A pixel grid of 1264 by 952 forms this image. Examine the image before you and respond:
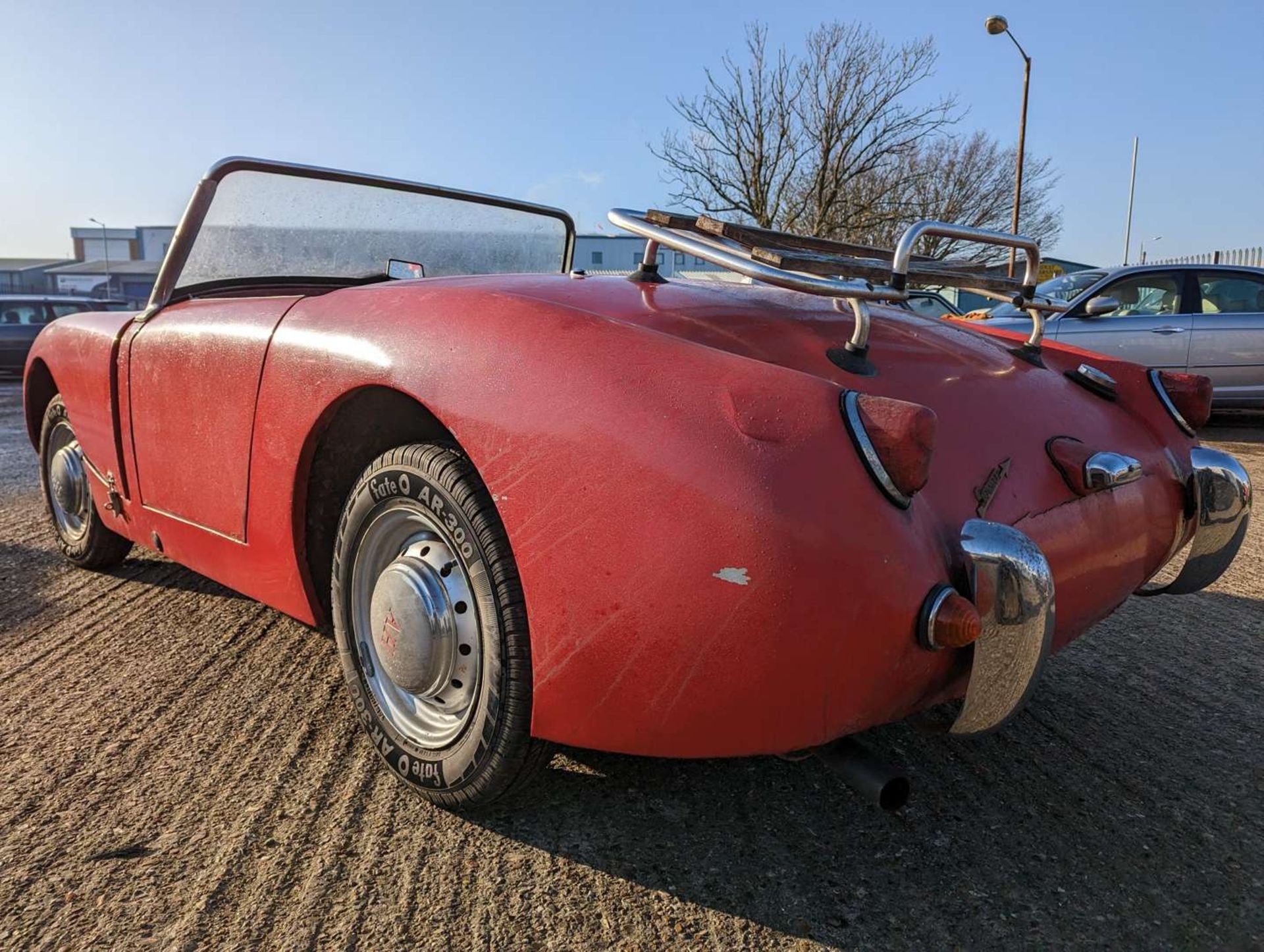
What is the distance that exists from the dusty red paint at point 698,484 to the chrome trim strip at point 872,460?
15mm

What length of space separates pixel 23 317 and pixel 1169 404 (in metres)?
15.5

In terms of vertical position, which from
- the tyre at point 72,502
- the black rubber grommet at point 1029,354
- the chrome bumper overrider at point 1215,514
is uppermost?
the black rubber grommet at point 1029,354

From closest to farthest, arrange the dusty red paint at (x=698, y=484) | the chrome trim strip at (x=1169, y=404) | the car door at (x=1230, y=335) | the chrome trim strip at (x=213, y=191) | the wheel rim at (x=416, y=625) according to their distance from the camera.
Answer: the dusty red paint at (x=698, y=484)
the wheel rim at (x=416, y=625)
the chrome trim strip at (x=1169, y=404)
the chrome trim strip at (x=213, y=191)
the car door at (x=1230, y=335)

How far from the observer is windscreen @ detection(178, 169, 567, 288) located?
2914 mm

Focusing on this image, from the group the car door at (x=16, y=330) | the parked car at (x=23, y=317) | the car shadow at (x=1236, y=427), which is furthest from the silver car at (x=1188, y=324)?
the car door at (x=16, y=330)

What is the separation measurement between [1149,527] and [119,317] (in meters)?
3.02

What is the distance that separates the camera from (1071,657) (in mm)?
2748

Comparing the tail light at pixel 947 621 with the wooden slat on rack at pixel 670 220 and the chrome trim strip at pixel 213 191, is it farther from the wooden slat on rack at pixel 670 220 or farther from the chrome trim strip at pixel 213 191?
the chrome trim strip at pixel 213 191

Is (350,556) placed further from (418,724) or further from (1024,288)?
(1024,288)

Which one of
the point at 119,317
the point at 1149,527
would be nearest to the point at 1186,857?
the point at 1149,527

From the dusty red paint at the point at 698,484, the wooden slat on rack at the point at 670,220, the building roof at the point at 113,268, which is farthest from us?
the building roof at the point at 113,268

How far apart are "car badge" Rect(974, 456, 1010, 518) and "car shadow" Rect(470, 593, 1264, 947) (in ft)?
2.24

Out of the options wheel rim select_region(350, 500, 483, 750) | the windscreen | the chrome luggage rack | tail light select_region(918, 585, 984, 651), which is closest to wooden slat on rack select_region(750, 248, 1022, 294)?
the chrome luggage rack

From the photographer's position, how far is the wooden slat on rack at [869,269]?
1.60m
